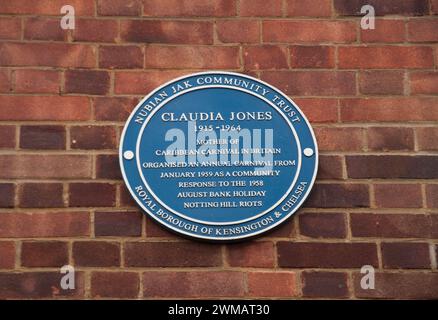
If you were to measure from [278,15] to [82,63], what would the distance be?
0.82m

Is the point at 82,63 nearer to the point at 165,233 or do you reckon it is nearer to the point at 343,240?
the point at 165,233

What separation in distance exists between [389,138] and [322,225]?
451 millimetres

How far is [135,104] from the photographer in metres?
3.56

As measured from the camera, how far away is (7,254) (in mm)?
3387

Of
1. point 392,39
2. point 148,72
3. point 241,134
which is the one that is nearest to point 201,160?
point 241,134

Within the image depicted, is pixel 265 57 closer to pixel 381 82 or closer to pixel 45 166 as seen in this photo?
pixel 381 82

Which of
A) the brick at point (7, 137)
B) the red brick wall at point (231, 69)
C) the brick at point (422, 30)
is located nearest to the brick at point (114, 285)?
the red brick wall at point (231, 69)

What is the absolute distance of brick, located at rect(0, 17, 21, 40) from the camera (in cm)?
363

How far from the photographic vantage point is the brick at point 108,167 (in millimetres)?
3477

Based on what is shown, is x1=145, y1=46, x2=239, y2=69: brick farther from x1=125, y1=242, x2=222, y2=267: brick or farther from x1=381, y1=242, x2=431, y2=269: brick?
x1=381, y1=242, x2=431, y2=269: brick

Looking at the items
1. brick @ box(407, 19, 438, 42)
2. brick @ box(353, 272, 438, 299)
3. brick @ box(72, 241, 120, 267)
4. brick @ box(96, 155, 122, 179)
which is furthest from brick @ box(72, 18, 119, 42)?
brick @ box(353, 272, 438, 299)

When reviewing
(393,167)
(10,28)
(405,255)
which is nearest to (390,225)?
(405,255)

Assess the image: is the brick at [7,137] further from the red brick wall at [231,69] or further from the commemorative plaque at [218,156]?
the commemorative plaque at [218,156]

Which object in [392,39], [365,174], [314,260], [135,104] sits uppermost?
[392,39]
